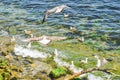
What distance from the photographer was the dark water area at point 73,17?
58.0 feet

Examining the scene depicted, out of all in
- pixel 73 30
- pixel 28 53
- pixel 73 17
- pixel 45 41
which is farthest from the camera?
pixel 73 17

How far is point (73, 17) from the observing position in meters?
20.6

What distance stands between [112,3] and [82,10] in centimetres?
238

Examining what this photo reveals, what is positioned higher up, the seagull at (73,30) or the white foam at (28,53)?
the seagull at (73,30)

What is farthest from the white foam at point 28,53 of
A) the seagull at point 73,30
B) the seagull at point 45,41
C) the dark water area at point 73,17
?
the seagull at point 73,30

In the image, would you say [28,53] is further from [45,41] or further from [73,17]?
[73,17]

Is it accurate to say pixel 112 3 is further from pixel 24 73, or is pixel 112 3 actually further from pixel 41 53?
pixel 24 73

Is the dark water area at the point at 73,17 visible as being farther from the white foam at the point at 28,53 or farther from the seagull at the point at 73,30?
the white foam at the point at 28,53

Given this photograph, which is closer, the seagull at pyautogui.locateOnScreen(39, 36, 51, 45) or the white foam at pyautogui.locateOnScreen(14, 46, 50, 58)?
the white foam at pyautogui.locateOnScreen(14, 46, 50, 58)

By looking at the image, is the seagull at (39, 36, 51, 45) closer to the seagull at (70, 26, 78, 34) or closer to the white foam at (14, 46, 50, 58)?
the white foam at (14, 46, 50, 58)

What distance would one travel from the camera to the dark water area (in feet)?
58.0

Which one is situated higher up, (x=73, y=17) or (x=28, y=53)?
(x=73, y=17)

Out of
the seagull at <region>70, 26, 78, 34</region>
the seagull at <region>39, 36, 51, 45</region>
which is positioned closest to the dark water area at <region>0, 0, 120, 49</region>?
the seagull at <region>70, 26, 78, 34</region>

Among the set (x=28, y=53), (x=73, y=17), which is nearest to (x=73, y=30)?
(x=73, y=17)
